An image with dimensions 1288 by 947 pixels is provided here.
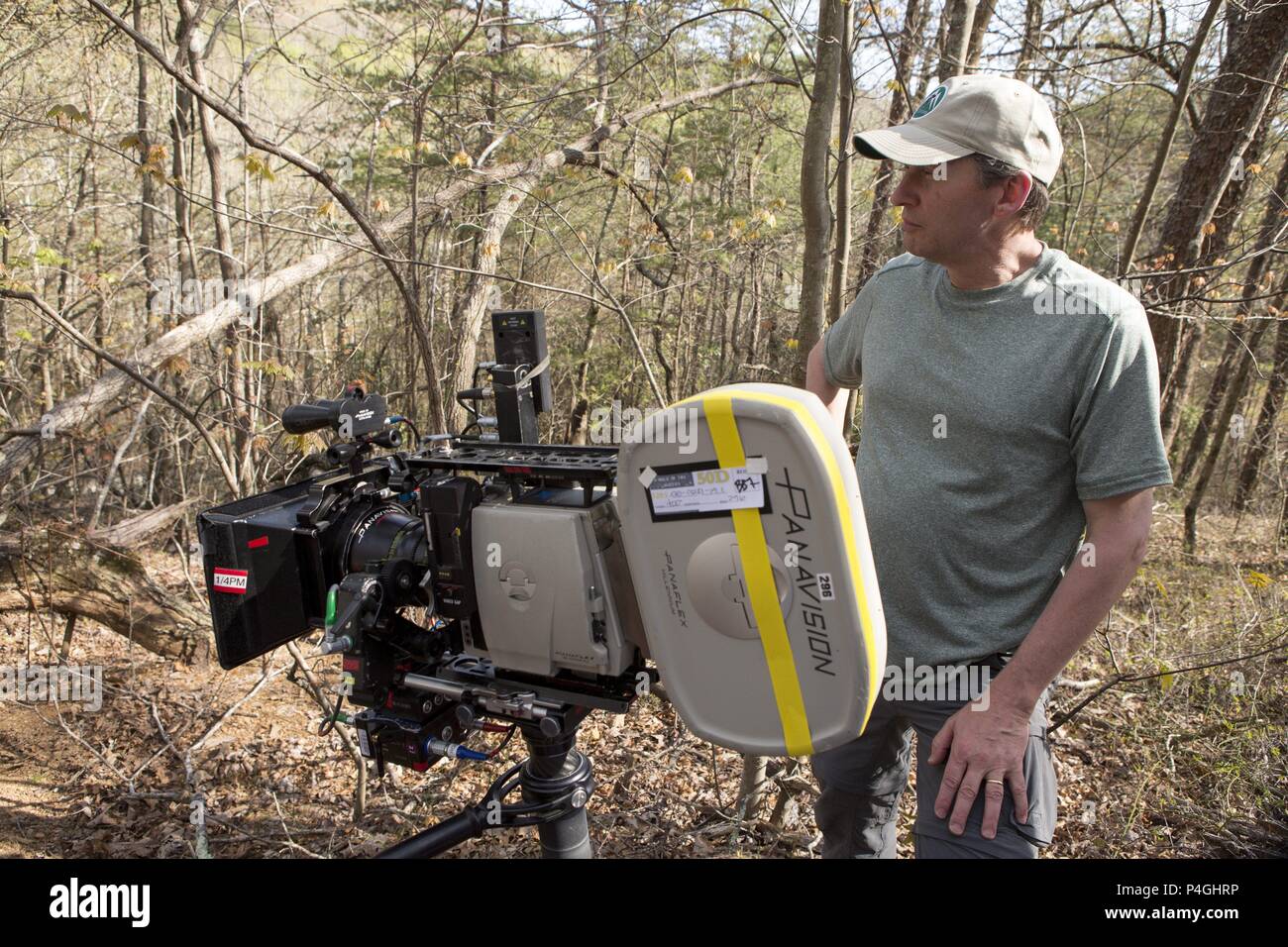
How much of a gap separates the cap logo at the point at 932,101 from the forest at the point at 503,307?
144 cm

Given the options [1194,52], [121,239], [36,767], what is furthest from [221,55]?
[1194,52]

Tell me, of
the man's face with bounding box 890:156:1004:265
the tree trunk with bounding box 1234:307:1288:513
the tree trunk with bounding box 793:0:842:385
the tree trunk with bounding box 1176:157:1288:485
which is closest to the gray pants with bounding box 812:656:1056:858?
the man's face with bounding box 890:156:1004:265

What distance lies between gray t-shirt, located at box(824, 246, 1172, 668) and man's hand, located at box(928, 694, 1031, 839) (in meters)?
0.16

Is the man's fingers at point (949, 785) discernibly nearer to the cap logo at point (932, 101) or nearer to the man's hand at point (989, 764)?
the man's hand at point (989, 764)

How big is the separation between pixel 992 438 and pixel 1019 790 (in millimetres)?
669

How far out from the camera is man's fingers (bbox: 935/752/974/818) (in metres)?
1.54

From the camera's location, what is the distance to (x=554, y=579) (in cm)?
147

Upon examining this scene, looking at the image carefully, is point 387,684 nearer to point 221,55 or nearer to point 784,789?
point 784,789

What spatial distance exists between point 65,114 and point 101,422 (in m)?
2.15

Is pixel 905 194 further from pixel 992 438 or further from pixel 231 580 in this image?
pixel 231 580

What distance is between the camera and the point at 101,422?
17.3 feet

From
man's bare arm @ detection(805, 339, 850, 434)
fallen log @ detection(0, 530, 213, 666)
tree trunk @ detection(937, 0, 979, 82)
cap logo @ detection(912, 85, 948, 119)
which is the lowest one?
fallen log @ detection(0, 530, 213, 666)

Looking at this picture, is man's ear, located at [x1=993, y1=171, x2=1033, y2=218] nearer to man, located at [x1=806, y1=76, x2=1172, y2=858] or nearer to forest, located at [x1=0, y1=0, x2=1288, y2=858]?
man, located at [x1=806, y1=76, x2=1172, y2=858]
